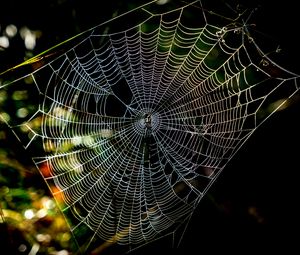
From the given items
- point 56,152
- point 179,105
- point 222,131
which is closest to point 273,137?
point 222,131

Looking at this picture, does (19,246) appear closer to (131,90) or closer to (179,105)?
(131,90)

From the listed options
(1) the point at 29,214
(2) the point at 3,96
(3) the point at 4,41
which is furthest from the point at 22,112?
(1) the point at 29,214

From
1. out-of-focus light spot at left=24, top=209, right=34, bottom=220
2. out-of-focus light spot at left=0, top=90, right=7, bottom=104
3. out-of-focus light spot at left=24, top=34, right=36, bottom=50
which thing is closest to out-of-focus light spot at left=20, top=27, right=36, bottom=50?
out-of-focus light spot at left=24, top=34, right=36, bottom=50

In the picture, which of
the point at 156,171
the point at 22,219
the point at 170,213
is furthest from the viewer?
the point at 156,171

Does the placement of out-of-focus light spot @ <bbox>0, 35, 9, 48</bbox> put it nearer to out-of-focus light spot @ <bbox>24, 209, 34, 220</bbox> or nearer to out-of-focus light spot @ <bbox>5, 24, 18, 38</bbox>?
out-of-focus light spot @ <bbox>5, 24, 18, 38</bbox>

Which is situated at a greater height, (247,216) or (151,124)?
(151,124)

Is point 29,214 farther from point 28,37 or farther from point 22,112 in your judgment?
point 28,37
